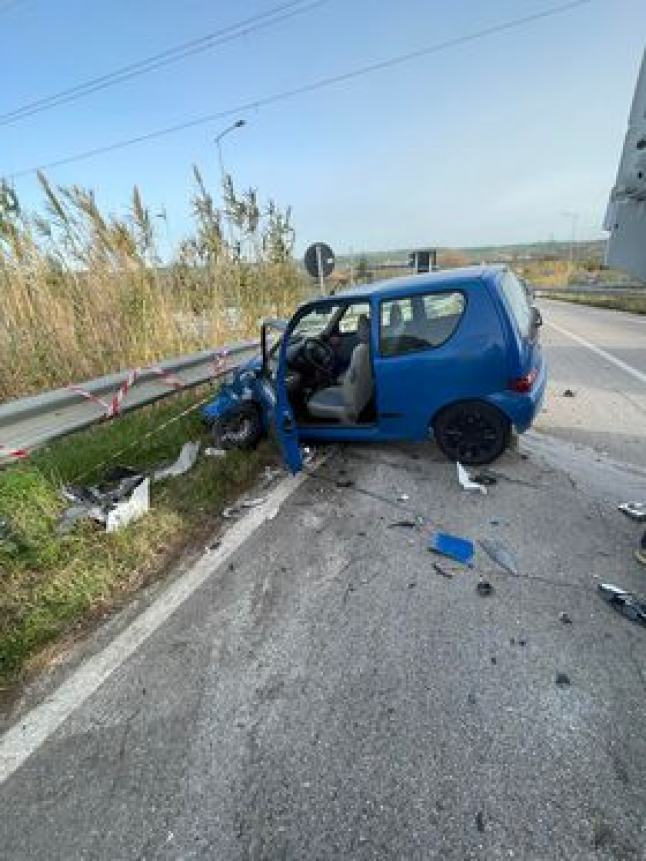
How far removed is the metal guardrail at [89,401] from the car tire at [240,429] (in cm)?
87

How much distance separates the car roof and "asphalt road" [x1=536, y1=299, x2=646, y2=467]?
1.99 meters

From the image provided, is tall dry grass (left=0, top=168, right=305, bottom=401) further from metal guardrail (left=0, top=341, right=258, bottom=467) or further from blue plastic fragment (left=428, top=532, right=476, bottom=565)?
blue plastic fragment (left=428, top=532, right=476, bottom=565)

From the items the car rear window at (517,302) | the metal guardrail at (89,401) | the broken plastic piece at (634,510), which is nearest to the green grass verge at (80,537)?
the metal guardrail at (89,401)

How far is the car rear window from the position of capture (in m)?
4.59

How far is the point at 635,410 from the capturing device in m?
6.42

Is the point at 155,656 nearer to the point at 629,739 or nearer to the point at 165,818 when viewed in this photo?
the point at 165,818

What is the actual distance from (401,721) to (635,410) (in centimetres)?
552

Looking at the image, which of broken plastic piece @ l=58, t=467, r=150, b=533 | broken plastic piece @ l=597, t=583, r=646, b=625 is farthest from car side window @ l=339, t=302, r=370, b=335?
broken plastic piece @ l=597, t=583, r=646, b=625

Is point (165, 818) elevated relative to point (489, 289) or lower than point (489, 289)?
lower

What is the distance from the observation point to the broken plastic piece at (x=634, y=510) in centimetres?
375

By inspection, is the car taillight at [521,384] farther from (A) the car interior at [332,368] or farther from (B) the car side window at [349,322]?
(B) the car side window at [349,322]

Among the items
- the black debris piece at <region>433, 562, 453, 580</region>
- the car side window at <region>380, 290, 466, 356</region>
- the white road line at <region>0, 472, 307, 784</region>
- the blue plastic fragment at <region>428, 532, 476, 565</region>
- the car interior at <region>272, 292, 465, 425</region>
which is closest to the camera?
the white road line at <region>0, 472, 307, 784</region>

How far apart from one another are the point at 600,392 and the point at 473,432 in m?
3.62

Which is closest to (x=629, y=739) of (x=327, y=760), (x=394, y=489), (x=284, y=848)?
(x=327, y=760)
